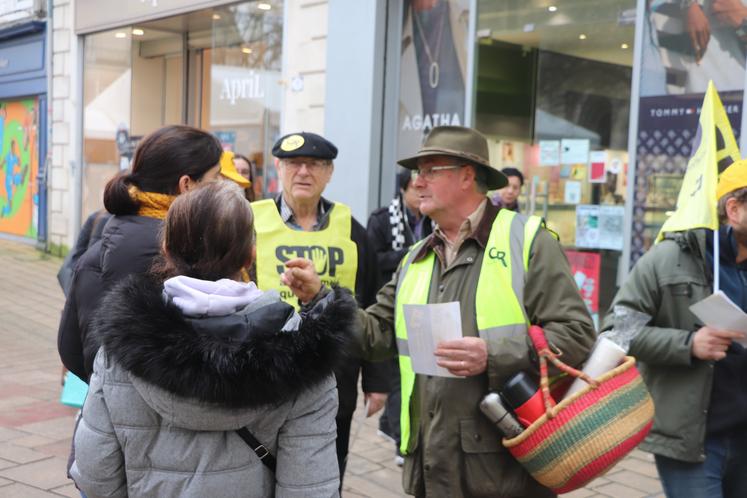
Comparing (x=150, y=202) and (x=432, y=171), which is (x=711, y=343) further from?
(x=150, y=202)

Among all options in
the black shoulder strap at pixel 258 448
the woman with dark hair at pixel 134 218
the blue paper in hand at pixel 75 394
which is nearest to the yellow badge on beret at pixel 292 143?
the woman with dark hair at pixel 134 218

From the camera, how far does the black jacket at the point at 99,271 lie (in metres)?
2.70

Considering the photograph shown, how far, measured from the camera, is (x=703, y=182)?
2938 millimetres

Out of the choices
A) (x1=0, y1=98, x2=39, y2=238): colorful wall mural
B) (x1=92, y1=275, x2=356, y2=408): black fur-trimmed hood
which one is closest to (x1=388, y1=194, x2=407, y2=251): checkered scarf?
(x1=92, y1=275, x2=356, y2=408): black fur-trimmed hood

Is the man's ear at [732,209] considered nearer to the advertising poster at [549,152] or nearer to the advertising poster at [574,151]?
the advertising poster at [574,151]

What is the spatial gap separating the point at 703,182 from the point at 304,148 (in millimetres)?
1783

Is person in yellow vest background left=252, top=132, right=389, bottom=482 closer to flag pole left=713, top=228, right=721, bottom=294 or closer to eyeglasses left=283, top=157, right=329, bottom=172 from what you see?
eyeglasses left=283, top=157, right=329, bottom=172

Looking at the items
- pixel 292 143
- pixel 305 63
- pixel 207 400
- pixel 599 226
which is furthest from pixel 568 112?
pixel 207 400

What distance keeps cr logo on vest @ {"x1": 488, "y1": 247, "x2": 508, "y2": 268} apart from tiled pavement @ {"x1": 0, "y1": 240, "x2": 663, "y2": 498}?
2313mm

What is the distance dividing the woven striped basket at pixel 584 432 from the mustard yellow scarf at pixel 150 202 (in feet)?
4.47

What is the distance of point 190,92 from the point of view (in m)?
13.1

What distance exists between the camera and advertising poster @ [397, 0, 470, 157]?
332 inches

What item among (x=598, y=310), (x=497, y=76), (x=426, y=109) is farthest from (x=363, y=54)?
(x=598, y=310)

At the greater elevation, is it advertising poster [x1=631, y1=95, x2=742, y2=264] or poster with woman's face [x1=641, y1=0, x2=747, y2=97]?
poster with woman's face [x1=641, y1=0, x2=747, y2=97]
